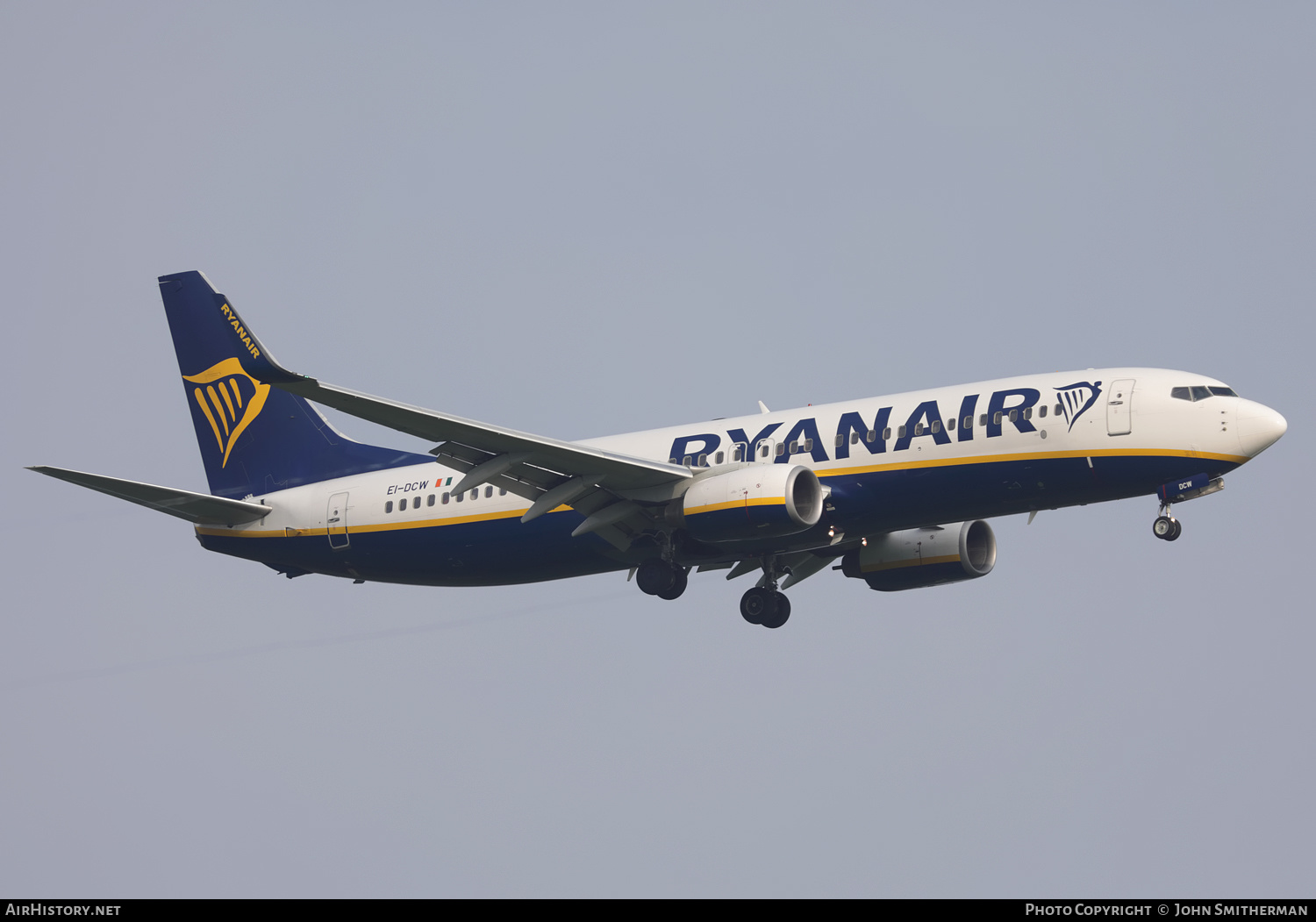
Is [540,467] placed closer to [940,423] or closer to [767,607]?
[767,607]

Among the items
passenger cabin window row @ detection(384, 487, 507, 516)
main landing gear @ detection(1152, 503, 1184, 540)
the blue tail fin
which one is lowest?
main landing gear @ detection(1152, 503, 1184, 540)

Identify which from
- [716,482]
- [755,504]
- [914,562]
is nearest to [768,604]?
[914,562]

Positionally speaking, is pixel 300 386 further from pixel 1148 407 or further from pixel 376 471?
pixel 1148 407

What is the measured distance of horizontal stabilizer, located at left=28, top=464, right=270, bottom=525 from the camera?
41125 millimetres

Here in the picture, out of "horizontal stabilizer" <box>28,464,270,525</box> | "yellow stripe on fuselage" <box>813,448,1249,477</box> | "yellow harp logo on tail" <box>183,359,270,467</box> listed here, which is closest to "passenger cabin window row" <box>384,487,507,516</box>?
"horizontal stabilizer" <box>28,464,270,525</box>

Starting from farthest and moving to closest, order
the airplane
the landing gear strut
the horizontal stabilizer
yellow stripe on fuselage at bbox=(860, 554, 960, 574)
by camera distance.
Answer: yellow stripe on fuselage at bbox=(860, 554, 960, 574) → the landing gear strut → the horizontal stabilizer → the airplane

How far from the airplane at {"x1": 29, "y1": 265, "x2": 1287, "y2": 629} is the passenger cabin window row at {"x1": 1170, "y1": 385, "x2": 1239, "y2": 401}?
0.17 feet

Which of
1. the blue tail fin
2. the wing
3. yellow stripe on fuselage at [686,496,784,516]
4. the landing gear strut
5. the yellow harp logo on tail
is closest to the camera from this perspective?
the wing

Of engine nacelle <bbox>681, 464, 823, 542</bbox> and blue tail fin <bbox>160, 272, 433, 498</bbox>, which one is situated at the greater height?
blue tail fin <bbox>160, 272, 433, 498</bbox>

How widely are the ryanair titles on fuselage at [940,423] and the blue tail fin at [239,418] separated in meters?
11.2

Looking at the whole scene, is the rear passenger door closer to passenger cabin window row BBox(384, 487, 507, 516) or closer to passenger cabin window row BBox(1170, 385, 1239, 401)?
passenger cabin window row BBox(384, 487, 507, 516)

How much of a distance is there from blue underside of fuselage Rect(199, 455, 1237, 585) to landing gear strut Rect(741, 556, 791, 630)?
2539mm

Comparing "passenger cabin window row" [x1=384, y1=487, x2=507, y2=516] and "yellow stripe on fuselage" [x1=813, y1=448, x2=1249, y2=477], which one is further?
"passenger cabin window row" [x1=384, y1=487, x2=507, y2=516]

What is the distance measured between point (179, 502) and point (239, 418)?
4902 mm
